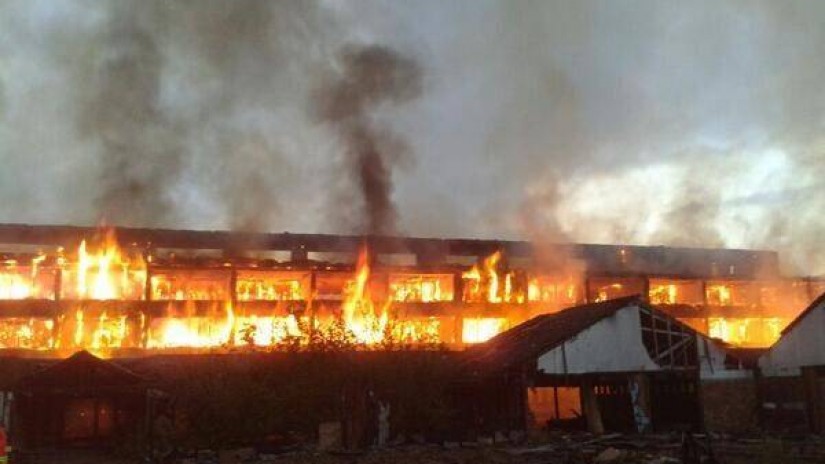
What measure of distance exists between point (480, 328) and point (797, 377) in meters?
32.4

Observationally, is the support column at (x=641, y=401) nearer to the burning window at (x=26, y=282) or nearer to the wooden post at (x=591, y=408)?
the wooden post at (x=591, y=408)

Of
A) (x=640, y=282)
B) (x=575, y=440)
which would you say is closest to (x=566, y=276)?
(x=640, y=282)

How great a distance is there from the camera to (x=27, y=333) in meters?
49.9

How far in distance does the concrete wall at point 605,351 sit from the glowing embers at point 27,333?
3849cm

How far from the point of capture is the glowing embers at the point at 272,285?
53562mm

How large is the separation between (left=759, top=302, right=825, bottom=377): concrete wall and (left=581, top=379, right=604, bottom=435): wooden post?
262 inches

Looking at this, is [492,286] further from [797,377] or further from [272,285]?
[797,377]

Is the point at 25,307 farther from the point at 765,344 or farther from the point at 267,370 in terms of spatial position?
the point at 765,344

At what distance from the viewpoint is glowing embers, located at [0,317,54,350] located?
49.3m

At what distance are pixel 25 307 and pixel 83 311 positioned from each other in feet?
12.7

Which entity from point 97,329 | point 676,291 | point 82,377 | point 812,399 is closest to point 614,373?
point 812,399

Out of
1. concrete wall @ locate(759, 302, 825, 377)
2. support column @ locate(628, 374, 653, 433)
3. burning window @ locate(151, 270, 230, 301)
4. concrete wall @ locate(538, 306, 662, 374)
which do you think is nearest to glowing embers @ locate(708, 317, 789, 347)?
concrete wall @ locate(759, 302, 825, 377)

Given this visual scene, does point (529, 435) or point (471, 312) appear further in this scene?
point (471, 312)

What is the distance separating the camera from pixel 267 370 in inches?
999
